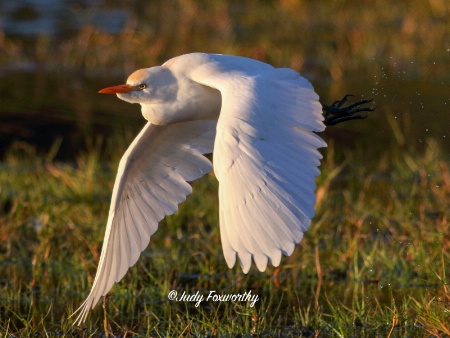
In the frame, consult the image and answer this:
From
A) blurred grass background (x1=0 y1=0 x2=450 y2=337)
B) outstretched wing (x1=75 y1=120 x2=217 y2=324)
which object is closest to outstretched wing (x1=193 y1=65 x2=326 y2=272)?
blurred grass background (x1=0 y1=0 x2=450 y2=337)

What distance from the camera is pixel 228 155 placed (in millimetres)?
3873

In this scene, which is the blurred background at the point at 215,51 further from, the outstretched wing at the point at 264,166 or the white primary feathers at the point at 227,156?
the outstretched wing at the point at 264,166

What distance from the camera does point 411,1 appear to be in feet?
45.2

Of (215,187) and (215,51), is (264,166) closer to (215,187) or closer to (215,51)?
(215,187)

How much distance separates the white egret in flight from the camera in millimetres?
3760

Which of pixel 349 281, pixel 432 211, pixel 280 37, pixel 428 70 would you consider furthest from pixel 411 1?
pixel 349 281

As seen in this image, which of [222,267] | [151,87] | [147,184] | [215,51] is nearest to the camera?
[151,87]

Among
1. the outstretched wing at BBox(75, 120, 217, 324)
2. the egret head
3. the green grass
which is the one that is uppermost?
the egret head

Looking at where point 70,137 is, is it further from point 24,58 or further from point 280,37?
point 280,37

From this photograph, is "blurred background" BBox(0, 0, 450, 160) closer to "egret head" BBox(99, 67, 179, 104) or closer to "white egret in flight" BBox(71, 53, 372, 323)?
"white egret in flight" BBox(71, 53, 372, 323)

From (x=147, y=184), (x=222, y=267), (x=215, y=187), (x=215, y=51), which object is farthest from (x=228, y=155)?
(x=215, y=51)

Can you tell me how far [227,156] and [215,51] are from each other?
7.37 meters

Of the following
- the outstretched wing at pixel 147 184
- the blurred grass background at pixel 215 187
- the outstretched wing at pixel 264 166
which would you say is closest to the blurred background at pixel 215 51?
the blurred grass background at pixel 215 187

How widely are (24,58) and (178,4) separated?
3.29 meters
